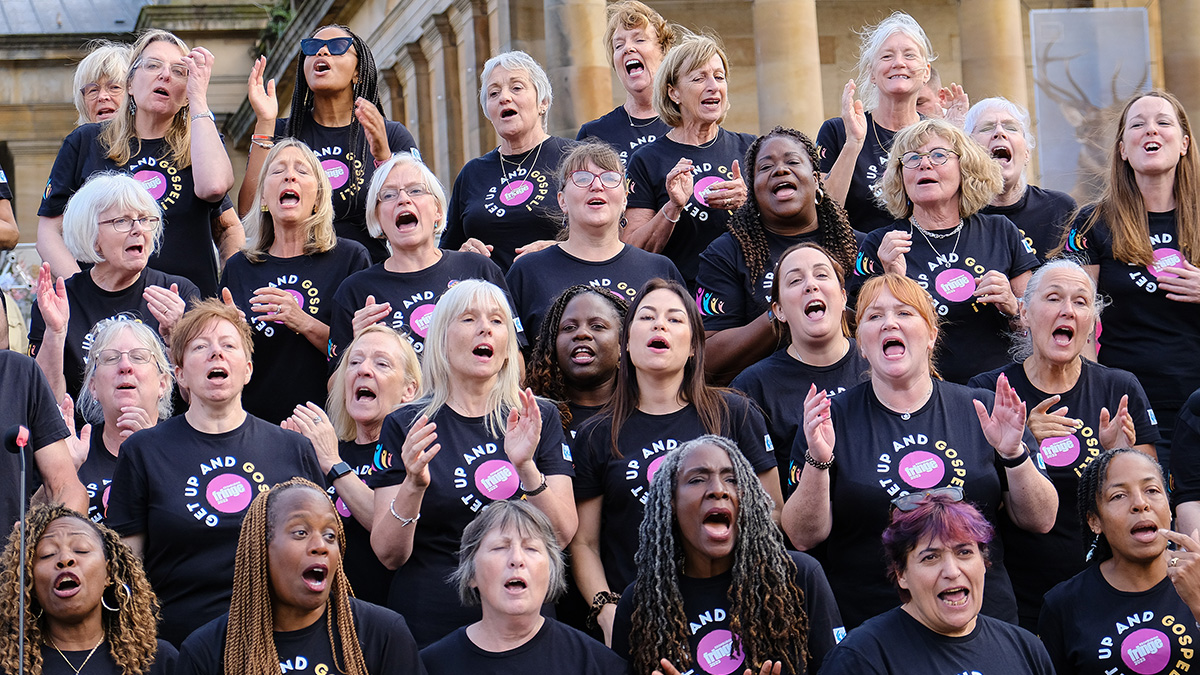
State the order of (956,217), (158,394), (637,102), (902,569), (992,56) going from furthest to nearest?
(992,56)
(637,102)
(956,217)
(158,394)
(902,569)

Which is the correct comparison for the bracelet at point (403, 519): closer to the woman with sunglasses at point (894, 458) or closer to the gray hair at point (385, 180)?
the woman with sunglasses at point (894, 458)

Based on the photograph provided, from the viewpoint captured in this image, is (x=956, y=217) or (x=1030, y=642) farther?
(x=956, y=217)

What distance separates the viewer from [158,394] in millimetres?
7078

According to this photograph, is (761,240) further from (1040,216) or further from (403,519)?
(403,519)

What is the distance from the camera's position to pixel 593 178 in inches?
300

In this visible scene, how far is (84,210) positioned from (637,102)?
329cm

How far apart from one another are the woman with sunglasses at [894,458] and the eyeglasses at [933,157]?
1388mm

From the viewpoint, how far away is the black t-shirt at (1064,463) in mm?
6520

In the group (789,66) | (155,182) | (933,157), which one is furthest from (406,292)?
(789,66)

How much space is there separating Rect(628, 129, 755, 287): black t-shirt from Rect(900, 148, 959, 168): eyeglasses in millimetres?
1119

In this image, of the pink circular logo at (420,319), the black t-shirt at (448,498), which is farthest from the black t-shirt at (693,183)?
the black t-shirt at (448,498)

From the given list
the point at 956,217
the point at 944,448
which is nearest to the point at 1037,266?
the point at 956,217

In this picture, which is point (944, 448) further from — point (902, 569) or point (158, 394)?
point (158, 394)

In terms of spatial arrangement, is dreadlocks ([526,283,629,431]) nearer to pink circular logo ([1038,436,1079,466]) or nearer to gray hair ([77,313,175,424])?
gray hair ([77,313,175,424])
